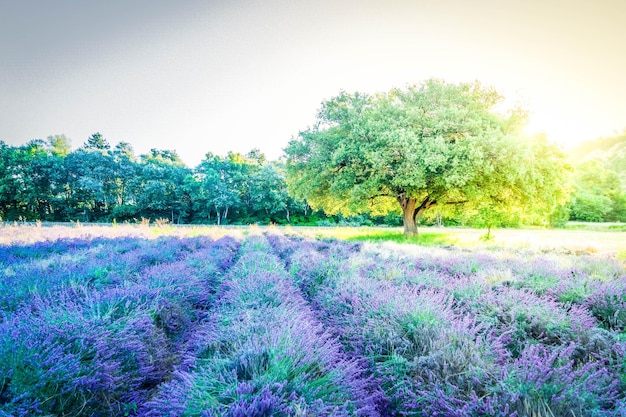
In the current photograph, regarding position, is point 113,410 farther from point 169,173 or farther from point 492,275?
point 169,173

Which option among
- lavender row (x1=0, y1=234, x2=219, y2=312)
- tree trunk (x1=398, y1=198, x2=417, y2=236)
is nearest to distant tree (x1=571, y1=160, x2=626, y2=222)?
tree trunk (x1=398, y1=198, x2=417, y2=236)

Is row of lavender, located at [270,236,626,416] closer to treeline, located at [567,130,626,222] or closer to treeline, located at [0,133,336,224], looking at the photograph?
treeline, located at [567,130,626,222]

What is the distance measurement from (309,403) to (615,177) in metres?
75.9

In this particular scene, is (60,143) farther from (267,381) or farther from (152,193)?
(267,381)

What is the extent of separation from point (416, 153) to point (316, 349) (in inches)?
507

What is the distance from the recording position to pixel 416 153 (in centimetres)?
1349

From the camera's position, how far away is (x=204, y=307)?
16.3 feet

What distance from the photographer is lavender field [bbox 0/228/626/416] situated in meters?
1.82

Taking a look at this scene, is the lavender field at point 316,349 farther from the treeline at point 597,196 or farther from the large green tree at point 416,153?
the treeline at point 597,196

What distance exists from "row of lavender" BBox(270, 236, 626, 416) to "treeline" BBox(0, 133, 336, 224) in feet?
130

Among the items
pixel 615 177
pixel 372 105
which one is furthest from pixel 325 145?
→ pixel 615 177

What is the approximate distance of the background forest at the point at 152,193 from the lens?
140 ft

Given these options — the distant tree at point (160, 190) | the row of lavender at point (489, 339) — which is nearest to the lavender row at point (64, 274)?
the row of lavender at point (489, 339)

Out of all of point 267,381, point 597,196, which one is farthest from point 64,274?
point 597,196
